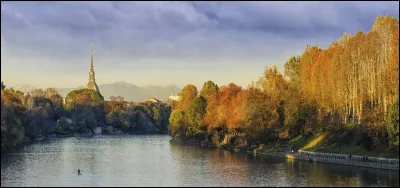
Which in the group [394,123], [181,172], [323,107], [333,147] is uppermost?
[323,107]

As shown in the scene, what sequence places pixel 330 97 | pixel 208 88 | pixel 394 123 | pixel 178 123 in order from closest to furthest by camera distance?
pixel 394 123, pixel 330 97, pixel 178 123, pixel 208 88

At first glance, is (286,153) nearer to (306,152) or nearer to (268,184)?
(306,152)

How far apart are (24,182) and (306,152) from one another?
5129 centimetres

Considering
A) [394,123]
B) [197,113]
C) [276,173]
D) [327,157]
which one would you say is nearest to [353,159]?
[327,157]

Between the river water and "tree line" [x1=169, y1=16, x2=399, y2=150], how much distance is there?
34.1 ft

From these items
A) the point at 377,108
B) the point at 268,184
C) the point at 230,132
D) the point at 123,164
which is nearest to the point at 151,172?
the point at 123,164

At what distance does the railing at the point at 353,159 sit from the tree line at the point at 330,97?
3.01 m

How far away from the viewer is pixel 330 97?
115 metres

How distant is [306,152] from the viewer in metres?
104

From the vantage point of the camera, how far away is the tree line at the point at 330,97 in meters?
92.4

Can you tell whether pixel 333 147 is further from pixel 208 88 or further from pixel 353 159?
pixel 208 88

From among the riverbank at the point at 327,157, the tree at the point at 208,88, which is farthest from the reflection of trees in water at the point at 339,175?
the tree at the point at 208,88

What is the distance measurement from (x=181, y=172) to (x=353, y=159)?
2728 cm

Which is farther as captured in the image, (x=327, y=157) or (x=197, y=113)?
(x=197, y=113)
